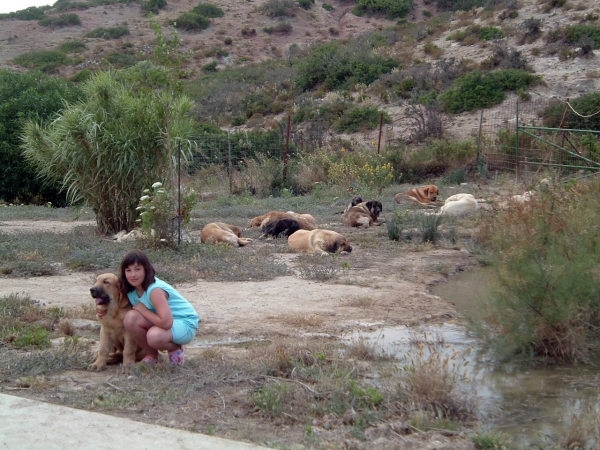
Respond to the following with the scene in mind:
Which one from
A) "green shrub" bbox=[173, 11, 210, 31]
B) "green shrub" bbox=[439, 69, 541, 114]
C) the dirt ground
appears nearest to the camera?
the dirt ground

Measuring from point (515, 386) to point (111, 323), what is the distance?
11.4 ft

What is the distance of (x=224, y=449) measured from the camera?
168 inches

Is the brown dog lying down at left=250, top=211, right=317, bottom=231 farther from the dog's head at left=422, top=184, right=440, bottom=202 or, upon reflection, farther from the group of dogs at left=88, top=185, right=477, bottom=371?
the dog's head at left=422, top=184, right=440, bottom=202

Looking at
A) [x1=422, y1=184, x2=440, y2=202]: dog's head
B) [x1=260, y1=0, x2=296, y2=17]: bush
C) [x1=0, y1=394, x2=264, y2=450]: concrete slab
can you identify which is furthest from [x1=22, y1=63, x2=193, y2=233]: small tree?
[x1=260, y1=0, x2=296, y2=17]: bush

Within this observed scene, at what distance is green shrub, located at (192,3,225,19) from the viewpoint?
66938 millimetres

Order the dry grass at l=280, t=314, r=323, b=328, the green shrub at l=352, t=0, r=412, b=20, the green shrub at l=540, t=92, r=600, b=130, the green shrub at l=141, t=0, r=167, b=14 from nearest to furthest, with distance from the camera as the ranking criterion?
the dry grass at l=280, t=314, r=323, b=328 < the green shrub at l=540, t=92, r=600, b=130 < the green shrub at l=352, t=0, r=412, b=20 < the green shrub at l=141, t=0, r=167, b=14

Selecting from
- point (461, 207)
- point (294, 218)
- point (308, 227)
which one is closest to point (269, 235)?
point (294, 218)

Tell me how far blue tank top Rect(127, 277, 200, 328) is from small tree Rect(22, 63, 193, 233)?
719cm

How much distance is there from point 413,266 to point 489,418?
20.0ft

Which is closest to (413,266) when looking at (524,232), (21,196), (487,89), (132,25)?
(524,232)

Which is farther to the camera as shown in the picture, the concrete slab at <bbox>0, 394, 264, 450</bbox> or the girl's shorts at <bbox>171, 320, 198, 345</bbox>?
the girl's shorts at <bbox>171, 320, 198, 345</bbox>

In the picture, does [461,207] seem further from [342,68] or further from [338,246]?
[342,68]

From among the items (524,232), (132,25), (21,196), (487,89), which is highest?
(132,25)

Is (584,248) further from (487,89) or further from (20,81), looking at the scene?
(487,89)
